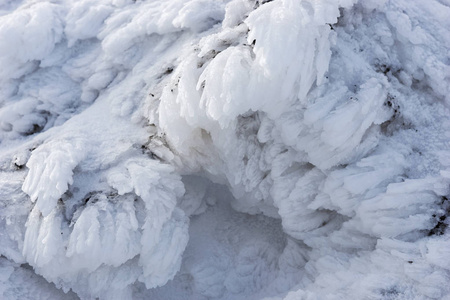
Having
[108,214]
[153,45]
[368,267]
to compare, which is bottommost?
[108,214]

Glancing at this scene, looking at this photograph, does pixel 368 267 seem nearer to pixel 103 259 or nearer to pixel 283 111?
pixel 283 111

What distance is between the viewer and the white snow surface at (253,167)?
9.36 ft

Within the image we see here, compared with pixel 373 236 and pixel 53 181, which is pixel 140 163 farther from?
pixel 373 236

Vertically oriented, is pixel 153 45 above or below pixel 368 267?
above

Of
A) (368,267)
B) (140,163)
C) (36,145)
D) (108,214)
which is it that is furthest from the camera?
(36,145)

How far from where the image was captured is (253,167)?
337cm

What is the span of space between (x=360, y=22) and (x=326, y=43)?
2.30ft

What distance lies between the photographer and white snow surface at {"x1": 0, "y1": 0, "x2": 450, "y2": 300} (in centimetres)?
285

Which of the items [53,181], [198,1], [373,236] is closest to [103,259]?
[53,181]

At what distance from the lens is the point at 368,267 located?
287cm

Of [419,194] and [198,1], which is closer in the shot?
[419,194]

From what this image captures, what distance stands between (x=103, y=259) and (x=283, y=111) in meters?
1.67

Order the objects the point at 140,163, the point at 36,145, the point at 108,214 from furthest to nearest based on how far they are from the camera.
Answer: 1. the point at 36,145
2. the point at 140,163
3. the point at 108,214

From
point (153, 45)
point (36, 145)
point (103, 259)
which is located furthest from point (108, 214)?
point (153, 45)
